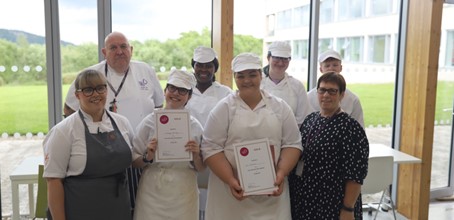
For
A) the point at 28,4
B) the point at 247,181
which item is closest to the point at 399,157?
the point at 247,181

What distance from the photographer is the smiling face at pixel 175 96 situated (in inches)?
83.8

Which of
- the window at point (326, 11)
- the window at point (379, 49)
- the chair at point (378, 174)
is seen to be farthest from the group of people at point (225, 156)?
the window at point (379, 49)

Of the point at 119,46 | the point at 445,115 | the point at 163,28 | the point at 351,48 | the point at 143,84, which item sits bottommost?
the point at 445,115

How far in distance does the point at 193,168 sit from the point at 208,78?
76 cm

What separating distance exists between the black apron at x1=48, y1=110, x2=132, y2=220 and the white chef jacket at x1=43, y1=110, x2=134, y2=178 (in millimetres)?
22

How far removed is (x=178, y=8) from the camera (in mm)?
3877

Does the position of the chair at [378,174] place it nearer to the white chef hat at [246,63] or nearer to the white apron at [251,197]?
the white apron at [251,197]

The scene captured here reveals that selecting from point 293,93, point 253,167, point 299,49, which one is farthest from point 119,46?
point 299,49

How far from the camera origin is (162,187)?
2.07 meters

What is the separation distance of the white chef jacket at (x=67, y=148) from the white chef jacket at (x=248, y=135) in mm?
572

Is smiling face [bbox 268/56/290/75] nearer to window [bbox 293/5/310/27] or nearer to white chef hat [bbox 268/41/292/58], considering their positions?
white chef hat [bbox 268/41/292/58]

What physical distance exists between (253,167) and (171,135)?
1.46 ft

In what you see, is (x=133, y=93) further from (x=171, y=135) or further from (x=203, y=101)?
(x=171, y=135)

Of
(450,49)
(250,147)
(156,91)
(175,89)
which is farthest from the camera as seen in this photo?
(450,49)
